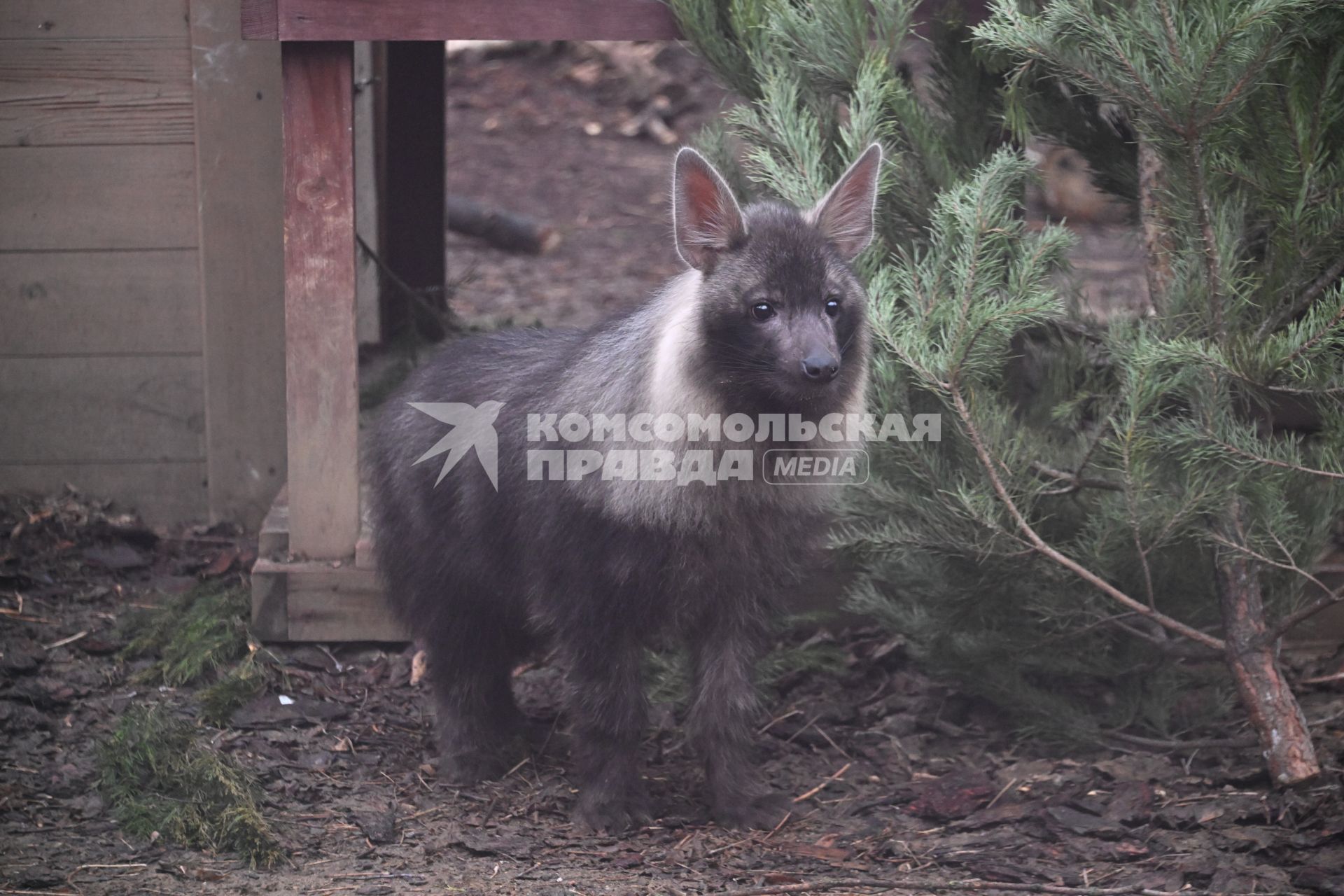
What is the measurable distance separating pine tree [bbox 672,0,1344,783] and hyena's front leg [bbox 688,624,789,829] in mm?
547

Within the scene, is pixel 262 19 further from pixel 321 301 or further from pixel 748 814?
pixel 748 814

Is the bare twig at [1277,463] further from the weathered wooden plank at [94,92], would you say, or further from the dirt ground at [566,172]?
the dirt ground at [566,172]

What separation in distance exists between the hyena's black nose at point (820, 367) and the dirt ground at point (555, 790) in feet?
4.19

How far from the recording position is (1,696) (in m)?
4.12

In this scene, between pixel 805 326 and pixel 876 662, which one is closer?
pixel 805 326

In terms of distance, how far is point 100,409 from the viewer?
524 cm

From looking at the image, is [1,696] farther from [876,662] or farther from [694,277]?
[876,662]

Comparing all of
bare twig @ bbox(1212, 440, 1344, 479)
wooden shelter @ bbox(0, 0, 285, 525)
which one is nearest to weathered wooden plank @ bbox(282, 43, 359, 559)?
wooden shelter @ bbox(0, 0, 285, 525)

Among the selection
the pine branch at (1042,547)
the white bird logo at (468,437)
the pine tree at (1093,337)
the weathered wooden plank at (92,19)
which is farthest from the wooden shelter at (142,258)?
the pine branch at (1042,547)

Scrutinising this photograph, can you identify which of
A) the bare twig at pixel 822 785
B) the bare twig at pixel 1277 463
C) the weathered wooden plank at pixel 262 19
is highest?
the weathered wooden plank at pixel 262 19

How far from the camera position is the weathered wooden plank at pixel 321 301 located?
4.16m

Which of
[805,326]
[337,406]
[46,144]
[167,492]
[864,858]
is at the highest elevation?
[46,144]

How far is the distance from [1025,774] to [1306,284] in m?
1.61

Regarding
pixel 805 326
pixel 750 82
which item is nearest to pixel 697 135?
pixel 750 82
